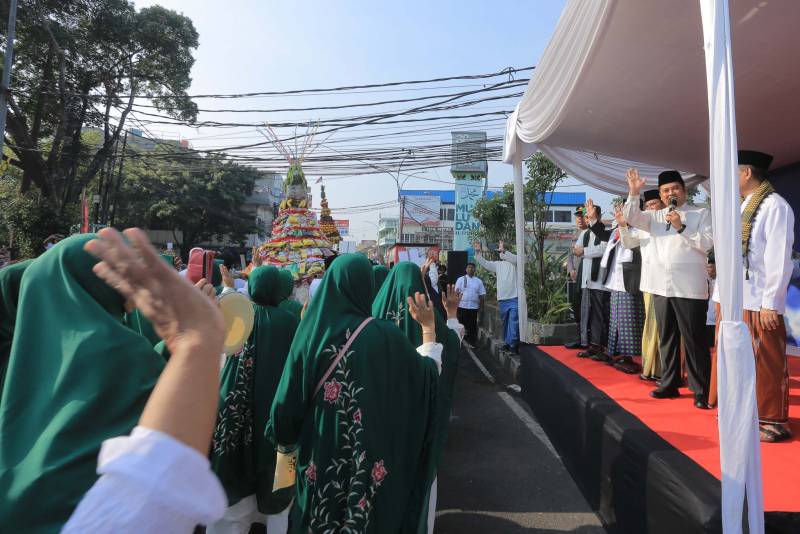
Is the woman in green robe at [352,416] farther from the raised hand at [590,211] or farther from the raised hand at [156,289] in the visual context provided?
the raised hand at [590,211]

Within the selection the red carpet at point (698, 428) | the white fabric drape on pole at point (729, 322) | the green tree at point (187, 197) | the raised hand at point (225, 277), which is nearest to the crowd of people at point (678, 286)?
the red carpet at point (698, 428)

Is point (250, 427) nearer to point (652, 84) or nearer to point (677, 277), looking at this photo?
point (677, 277)

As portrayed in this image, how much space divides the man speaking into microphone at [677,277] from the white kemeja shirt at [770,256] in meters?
0.55

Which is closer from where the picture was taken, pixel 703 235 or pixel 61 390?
pixel 61 390

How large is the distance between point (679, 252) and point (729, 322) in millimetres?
1662

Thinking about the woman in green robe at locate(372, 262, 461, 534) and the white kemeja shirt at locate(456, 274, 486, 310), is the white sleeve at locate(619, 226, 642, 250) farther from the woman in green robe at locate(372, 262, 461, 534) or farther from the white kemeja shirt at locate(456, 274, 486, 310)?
the white kemeja shirt at locate(456, 274, 486, 310)

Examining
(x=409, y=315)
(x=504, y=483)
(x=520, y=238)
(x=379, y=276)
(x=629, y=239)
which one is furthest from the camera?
(x=520, y=238)

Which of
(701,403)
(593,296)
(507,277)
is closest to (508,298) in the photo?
(507,277)

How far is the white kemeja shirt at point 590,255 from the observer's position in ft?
16.0

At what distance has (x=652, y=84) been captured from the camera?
3693mm

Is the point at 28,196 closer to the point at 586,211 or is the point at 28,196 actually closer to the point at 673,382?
the point at 586,211

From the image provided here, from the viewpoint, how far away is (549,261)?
9.06m

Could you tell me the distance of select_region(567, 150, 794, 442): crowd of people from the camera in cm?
261

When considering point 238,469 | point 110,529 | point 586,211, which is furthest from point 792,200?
point 110,529
